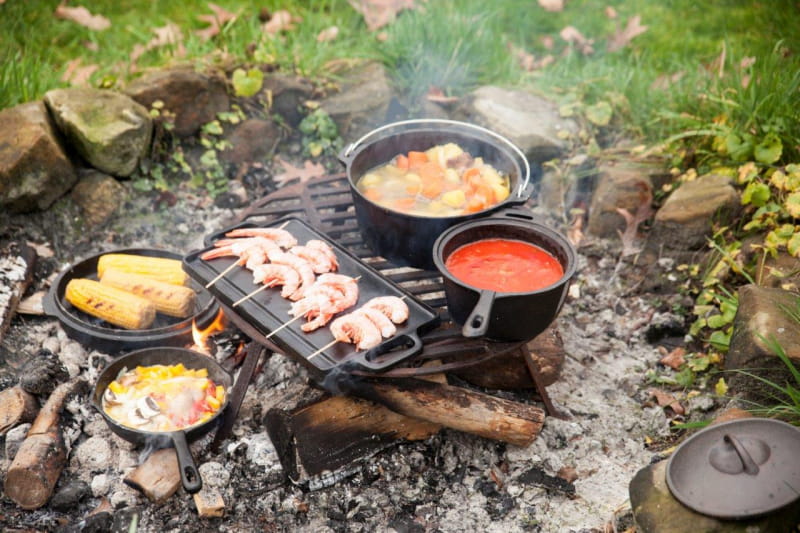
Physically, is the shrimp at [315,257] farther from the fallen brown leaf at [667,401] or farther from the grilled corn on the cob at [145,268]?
the fallen brown leaf at [667,401]

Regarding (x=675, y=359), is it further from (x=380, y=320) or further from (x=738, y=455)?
(x=380, y=320)

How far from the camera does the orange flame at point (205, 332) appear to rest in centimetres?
413

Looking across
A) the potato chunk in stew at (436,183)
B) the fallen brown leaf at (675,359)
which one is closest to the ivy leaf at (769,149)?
the fallen brown leaf at (675,359)

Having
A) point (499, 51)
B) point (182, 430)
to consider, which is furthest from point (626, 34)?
point (182, 430)

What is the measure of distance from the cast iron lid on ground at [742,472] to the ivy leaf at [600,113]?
347 cm

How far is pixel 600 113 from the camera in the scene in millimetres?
5766

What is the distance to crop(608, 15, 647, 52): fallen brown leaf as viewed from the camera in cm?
659

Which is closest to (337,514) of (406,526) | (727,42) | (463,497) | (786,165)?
(406,526)

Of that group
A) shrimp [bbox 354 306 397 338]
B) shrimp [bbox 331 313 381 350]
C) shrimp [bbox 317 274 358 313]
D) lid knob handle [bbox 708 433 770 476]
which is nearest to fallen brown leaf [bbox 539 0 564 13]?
shrimp [bbox 317 274 358 313]

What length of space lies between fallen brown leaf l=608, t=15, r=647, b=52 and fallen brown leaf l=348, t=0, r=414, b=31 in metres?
2.07

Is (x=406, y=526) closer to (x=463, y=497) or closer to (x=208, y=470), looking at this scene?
(x=463, y=497)

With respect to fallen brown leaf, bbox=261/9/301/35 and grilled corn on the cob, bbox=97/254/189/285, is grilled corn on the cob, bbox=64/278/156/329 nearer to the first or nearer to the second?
grilled corn on the cob, bbox=97/254/189/285

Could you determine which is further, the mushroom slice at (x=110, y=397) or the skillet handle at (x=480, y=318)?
the mushroom slice at (x=110, y=397)

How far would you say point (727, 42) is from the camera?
5.77 metres
